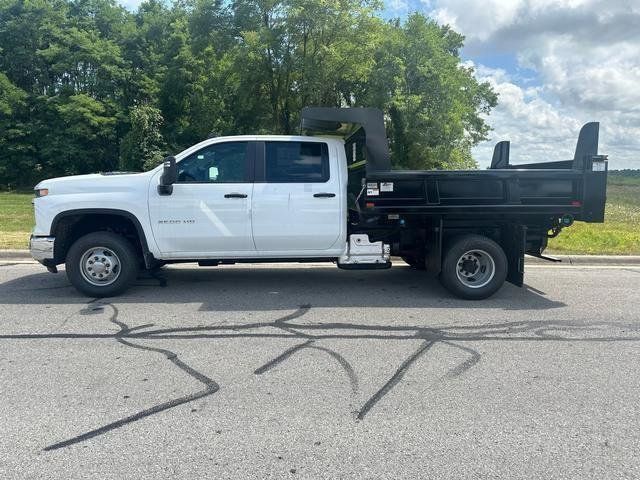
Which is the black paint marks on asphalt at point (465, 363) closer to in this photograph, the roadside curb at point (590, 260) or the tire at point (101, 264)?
the tire at point (101, 264)

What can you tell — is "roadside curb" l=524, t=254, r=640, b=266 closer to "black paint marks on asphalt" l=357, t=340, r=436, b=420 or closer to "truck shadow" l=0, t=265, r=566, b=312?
"truck shadow" l=0, t=265, r=566, b=312

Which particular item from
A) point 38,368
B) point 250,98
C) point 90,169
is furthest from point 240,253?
point 90,169

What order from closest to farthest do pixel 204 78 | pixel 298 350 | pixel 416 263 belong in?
pixel 298 350
pixel 416 263
pixel 204 78

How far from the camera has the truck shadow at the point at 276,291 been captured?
6336 millimetres

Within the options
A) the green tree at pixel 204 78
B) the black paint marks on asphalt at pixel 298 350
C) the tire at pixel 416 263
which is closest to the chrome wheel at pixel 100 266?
the black paint marks on asphalt at pixel 298 350

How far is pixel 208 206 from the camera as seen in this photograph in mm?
6371

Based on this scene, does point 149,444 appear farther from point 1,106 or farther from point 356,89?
point 1,106

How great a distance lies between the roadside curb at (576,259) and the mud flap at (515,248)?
2829 millimetres

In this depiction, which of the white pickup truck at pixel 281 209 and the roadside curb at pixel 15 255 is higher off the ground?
the white pickup truck at pixel 281 209

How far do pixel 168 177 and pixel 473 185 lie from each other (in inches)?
147

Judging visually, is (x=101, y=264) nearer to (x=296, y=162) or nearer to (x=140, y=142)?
(x=296, y=162)

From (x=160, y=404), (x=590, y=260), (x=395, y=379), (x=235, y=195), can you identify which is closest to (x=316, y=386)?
(x=395, y=379)

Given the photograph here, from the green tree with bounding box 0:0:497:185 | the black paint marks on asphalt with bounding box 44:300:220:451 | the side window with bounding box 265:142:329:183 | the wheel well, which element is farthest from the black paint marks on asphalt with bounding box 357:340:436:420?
the green tree with bounding box 0:0:497:185

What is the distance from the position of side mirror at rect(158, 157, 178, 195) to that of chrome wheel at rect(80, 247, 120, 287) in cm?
105
